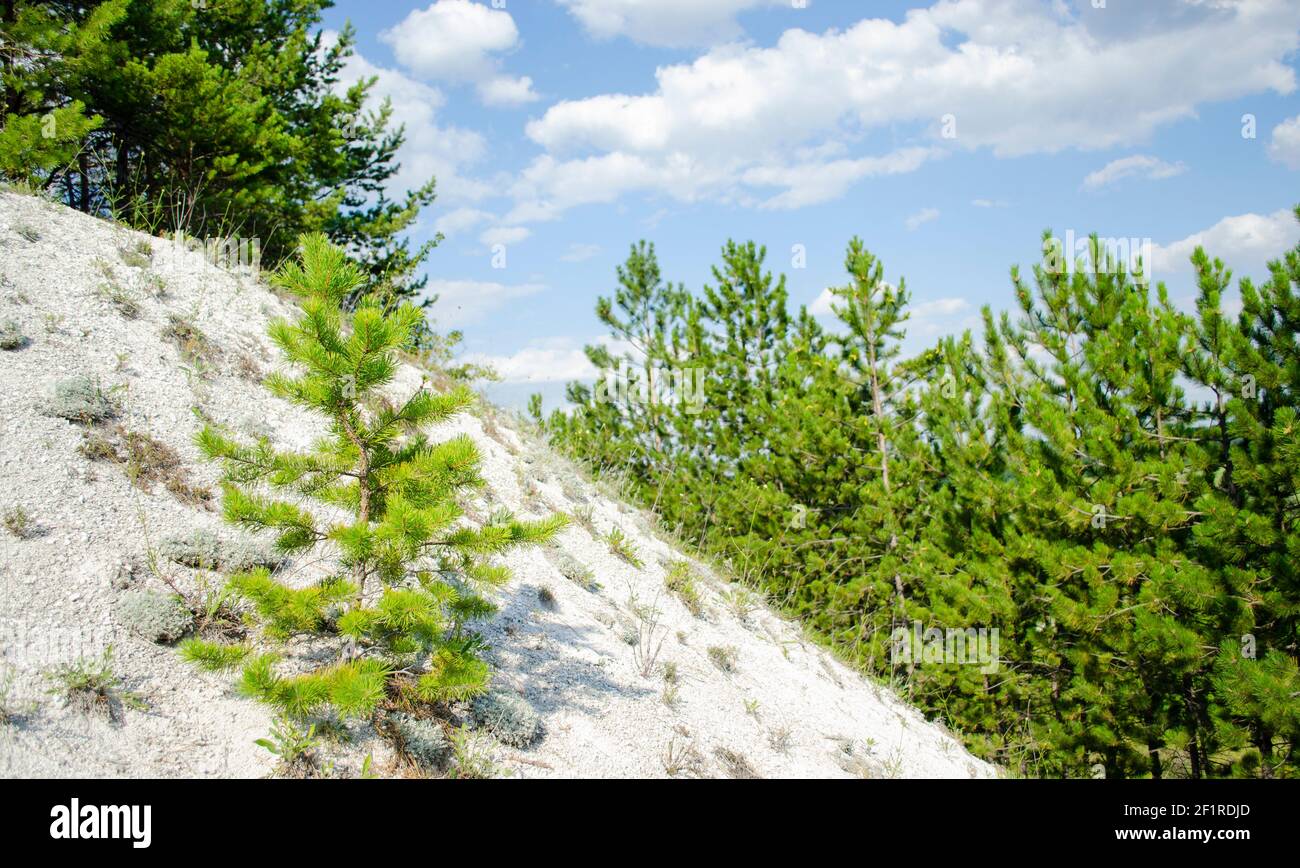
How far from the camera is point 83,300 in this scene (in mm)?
5785

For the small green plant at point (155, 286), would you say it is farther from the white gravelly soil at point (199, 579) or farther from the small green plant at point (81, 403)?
the small green plant at point (81, 403)

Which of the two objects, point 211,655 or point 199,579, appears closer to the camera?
point 211,655

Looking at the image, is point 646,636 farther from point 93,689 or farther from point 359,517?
point 93,689

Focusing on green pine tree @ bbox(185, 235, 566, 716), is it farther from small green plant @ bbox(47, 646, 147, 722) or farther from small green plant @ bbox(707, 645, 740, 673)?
small green plant @ bbox(707, 645, 740, 673)

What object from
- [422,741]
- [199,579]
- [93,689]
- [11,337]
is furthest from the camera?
[11,337]

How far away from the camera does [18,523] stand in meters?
3.65

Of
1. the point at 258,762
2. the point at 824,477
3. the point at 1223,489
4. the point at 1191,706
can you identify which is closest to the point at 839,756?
the point at 258,762

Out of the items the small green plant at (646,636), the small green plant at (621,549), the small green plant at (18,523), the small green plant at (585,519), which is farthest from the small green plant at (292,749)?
the small green plant at (585,519)

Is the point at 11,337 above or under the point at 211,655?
above

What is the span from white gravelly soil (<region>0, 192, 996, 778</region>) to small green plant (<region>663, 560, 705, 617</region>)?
100 millimetres

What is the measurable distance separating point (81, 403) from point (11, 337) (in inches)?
35.0

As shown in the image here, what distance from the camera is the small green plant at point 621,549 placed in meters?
6.54

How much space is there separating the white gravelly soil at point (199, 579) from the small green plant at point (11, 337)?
0.06m

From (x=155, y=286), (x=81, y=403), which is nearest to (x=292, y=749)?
(x=81, y=403)
